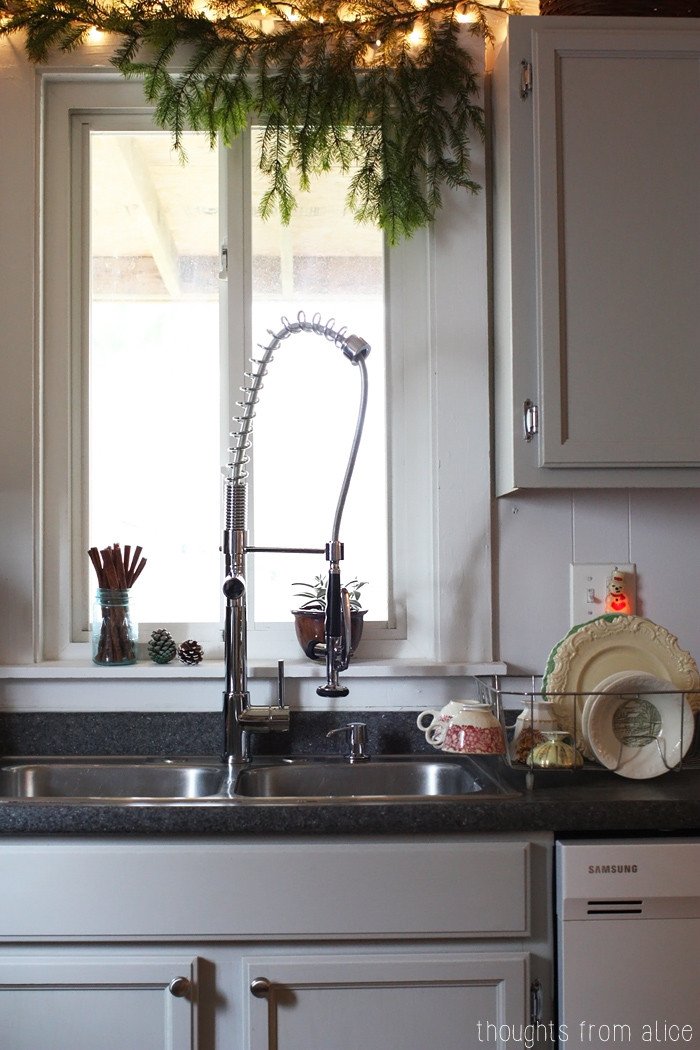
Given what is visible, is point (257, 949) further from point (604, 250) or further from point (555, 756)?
point (604, 250)

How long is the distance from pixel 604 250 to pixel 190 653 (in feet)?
3.64

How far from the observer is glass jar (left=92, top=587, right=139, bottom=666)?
5.80ft

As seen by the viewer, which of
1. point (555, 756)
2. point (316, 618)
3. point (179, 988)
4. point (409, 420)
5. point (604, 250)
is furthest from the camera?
point (409, 420)

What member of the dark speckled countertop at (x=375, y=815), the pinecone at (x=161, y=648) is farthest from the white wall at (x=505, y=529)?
the dark speckled countertop at (x=375, y=815)

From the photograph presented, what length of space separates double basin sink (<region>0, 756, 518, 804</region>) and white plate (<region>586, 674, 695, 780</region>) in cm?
24

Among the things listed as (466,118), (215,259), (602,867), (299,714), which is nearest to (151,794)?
(299,714)

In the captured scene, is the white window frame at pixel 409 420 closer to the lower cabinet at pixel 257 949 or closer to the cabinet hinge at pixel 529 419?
the cabinet hinge at pixel 529 419

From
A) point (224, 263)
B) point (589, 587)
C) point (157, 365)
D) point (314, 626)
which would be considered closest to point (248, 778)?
point (314, 626)

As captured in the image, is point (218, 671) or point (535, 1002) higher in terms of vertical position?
point (218, 671)

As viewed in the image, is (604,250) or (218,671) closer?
(604,250)

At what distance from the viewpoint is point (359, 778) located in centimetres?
168

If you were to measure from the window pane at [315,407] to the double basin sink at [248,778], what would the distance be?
0.36 m

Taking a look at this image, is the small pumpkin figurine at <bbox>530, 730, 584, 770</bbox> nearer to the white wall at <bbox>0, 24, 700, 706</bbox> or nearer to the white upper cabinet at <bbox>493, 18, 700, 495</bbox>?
the white wall at <bbox>0, 24, 700, 706</bbox>

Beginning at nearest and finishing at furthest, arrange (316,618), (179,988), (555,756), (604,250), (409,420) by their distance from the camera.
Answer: (179,988) < (555,756) < (604,250) < (316,618) < (409,420)
